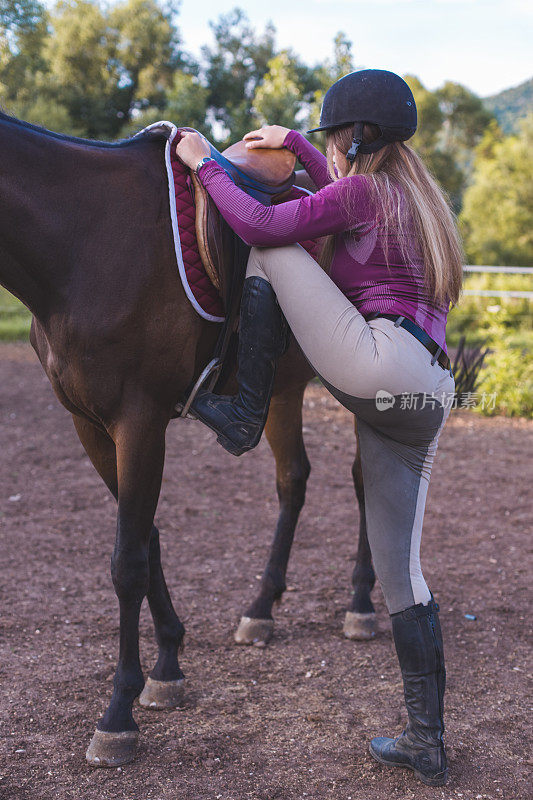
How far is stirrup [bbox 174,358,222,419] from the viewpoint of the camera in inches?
90.2

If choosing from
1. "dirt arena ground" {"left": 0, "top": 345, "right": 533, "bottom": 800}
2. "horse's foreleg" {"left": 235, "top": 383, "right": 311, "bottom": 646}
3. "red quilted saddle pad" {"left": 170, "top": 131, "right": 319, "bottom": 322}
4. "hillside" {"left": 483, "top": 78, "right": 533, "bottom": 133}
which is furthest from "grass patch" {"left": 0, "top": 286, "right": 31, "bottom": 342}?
"hillside" {"left": 483, "top": 78, "right": 533, "bottom": 133}

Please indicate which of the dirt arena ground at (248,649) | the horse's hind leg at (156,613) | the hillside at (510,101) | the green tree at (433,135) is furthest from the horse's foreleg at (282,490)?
the hillside at (510,101)

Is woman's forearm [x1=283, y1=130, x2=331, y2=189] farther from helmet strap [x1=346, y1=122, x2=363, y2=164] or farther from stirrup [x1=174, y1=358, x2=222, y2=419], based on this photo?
stirrup [x1=174, y1=358, x2=222, y2=419]

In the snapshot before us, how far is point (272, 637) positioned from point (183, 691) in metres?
0.64

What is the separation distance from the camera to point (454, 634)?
3205 mm

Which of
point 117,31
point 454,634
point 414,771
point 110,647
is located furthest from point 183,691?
point 117,31

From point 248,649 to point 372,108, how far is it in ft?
7.38

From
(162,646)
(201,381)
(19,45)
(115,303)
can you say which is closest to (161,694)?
(162,646)

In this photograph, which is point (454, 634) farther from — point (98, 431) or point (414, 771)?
point (98, 431)

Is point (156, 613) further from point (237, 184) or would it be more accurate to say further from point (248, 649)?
point (237, 184)

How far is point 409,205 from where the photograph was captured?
1.88 m

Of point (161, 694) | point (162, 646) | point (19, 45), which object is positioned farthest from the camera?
point (19, 45)

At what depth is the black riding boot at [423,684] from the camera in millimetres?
2057

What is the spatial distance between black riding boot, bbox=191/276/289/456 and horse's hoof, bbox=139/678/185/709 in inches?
40.3
